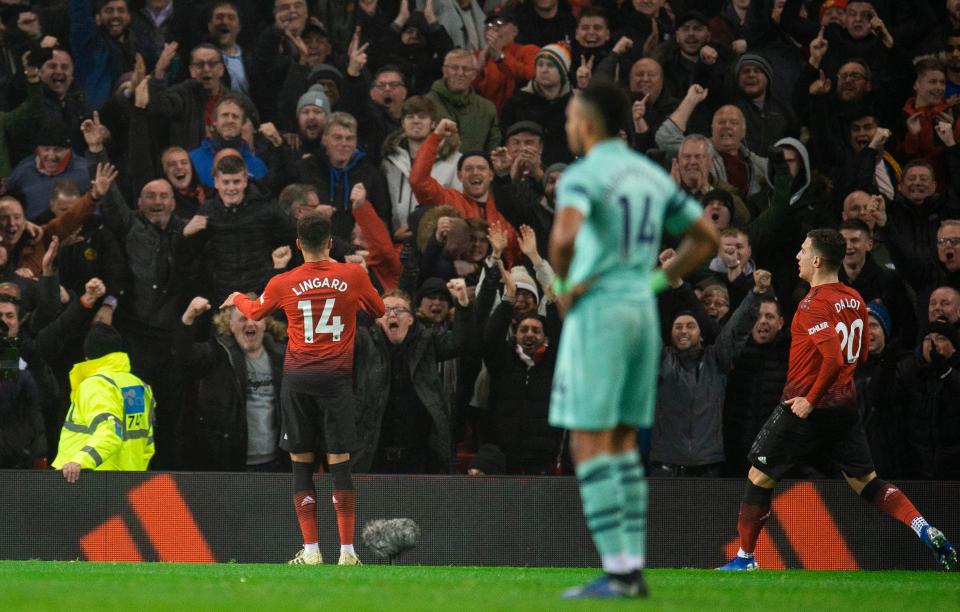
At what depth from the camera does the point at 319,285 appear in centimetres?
971

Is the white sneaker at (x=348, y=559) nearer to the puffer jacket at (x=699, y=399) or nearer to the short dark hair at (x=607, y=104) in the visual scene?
the puffer jacket at (x=699, y=399)

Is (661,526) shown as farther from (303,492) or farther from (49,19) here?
(49,19)

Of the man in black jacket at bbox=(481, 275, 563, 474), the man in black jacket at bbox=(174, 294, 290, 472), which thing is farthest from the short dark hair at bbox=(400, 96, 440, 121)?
the man in black jacket at bbox=(174, 294, 290, 472)

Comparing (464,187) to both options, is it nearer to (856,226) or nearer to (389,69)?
(389,69)

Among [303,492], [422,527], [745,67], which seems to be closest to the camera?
[303,492]

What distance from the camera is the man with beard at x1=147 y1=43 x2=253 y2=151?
1362 centimetres

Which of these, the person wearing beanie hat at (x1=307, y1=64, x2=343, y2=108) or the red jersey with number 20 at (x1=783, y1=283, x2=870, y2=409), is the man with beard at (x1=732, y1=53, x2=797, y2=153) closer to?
the person wearing beanie hat at (x1=307, y1=64, x2=343, y2=108)

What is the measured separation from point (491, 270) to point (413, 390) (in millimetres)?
1273

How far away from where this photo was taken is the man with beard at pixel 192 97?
1362cm

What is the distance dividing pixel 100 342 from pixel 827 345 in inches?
223

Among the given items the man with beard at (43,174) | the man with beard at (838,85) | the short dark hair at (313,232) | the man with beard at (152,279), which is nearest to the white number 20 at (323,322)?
the short dark hair at (313,232)

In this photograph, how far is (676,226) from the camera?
19.1 ft

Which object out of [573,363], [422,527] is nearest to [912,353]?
[422,527]

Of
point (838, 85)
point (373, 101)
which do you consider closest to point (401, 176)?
point (373, 101)
